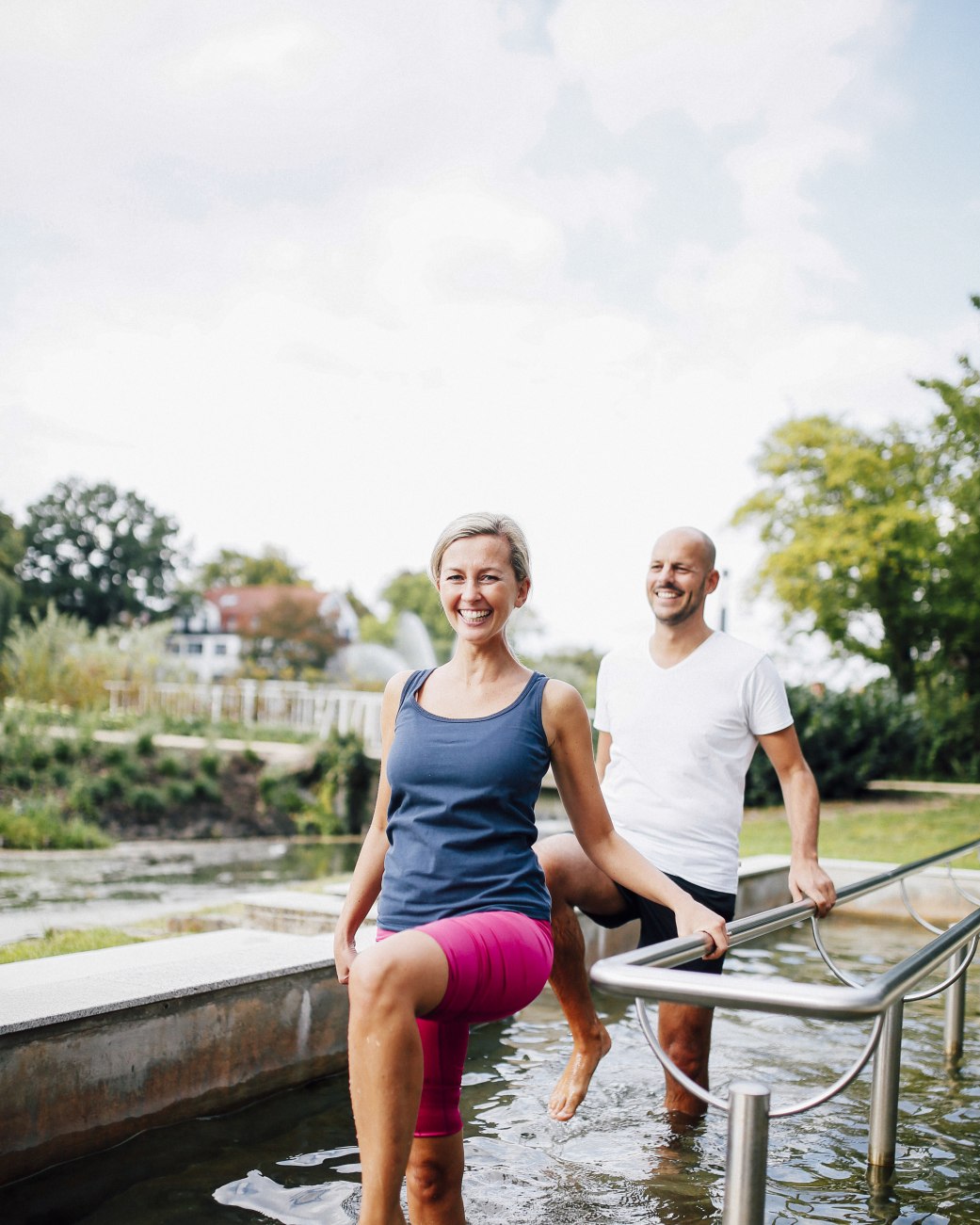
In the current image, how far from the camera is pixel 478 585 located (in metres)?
2.62

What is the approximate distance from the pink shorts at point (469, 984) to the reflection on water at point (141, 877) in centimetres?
527

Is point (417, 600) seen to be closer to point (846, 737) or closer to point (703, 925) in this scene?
point (846, 737)

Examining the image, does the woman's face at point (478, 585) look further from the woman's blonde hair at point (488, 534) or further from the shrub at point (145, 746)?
the shrub at point (145, 746)

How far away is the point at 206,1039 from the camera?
13.3 ft

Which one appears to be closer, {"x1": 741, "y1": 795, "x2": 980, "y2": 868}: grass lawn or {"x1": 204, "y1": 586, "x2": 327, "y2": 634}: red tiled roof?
{"x1": 741, "y1": 795, "x2": 980, "y2": 868}: grass lawn

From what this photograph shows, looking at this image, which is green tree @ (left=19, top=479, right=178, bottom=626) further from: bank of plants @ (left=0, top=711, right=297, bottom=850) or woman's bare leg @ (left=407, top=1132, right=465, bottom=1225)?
woman's bare leg @ (left=407, top=1132, right=465, bottom=1225)

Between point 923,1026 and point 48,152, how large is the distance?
30.8m

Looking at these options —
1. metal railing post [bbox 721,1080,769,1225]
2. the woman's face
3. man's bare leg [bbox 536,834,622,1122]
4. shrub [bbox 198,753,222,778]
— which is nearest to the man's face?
man's bare leg [bbox 536,834,622,1122]

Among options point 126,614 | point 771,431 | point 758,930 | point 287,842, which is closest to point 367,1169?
point 758,930

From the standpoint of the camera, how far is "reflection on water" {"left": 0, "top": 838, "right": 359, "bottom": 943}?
864 cm

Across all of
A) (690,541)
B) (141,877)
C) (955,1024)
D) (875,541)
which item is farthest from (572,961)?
(875,541)

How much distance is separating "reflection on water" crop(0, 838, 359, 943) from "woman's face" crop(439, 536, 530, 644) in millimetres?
5430

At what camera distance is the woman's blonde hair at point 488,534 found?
2.65 meters

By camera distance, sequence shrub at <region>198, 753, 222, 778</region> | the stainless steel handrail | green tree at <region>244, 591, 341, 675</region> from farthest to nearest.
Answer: green tree at <region>244, 591, 341, 675</region>
shrub at <region>198, 753, 222, 778</region>
the stainless steel handrail
